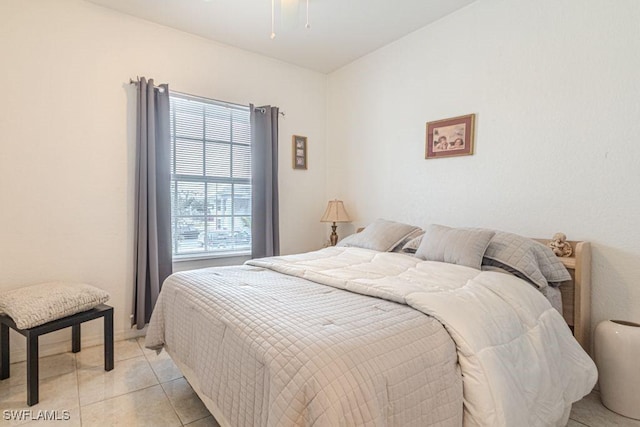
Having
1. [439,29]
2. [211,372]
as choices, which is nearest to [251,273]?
[211,372]

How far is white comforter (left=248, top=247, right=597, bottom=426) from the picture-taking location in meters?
1.24

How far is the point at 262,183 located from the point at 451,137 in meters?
1.85

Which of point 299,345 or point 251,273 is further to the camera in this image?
point 251,273

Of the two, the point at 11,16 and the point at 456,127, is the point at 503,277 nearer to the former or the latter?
the point at 456,127

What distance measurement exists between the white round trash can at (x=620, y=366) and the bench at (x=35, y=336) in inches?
119

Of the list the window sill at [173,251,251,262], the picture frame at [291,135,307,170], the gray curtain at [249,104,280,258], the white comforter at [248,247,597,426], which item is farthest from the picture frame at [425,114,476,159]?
the window sill at [173,251,251,262]

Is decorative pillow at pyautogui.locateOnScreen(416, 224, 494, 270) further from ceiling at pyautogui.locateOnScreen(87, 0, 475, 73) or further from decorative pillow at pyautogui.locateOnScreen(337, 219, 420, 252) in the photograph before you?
ceiling at pyautogui.locateOnScreen(87, 0, 475, 73)

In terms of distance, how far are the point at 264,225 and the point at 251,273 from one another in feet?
4.71

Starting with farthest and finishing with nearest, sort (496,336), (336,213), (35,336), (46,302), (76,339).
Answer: (336,213), (76,339), (46,302), (35,336), (496,336)

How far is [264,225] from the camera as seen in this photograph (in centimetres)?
354

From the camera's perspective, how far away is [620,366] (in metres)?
1.84

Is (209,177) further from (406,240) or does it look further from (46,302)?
(406,240)

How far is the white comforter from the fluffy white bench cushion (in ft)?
4.38

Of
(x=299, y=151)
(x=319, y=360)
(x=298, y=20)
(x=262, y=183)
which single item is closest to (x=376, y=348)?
(x=319, y=360)
